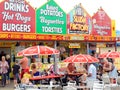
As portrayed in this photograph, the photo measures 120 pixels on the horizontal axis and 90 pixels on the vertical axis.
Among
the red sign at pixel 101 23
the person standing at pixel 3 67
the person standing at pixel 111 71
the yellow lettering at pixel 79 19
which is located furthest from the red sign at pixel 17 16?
the red sign at pixel 101 23

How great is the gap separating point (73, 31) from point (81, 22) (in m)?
1.43

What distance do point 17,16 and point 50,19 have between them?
9.61ft

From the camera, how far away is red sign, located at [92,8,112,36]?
27.2m

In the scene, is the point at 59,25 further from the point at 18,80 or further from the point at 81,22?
the point at 18,80

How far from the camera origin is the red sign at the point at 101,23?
27188mm

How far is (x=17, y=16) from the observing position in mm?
20906

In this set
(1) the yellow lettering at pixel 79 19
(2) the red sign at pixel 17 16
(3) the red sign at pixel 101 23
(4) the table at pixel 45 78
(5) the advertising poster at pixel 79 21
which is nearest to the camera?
(4) the table at pixel 45 78

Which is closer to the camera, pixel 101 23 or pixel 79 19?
pixel 79 19

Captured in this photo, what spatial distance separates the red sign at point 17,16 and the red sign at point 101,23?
6.78 meters

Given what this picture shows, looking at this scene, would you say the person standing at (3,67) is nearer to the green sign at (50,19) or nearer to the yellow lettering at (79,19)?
the green sign at (50,19)

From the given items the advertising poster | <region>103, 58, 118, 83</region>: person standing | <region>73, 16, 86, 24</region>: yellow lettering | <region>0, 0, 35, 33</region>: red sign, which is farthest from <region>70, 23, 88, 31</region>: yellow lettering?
<region>103, 58, 118, 83</region>: person standing

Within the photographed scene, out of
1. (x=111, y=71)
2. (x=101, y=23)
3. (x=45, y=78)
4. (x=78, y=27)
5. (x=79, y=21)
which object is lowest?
(x=45, y=78)

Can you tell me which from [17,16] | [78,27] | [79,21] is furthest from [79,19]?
[17,16]

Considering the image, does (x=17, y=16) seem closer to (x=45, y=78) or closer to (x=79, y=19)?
(x=45, y=78)
